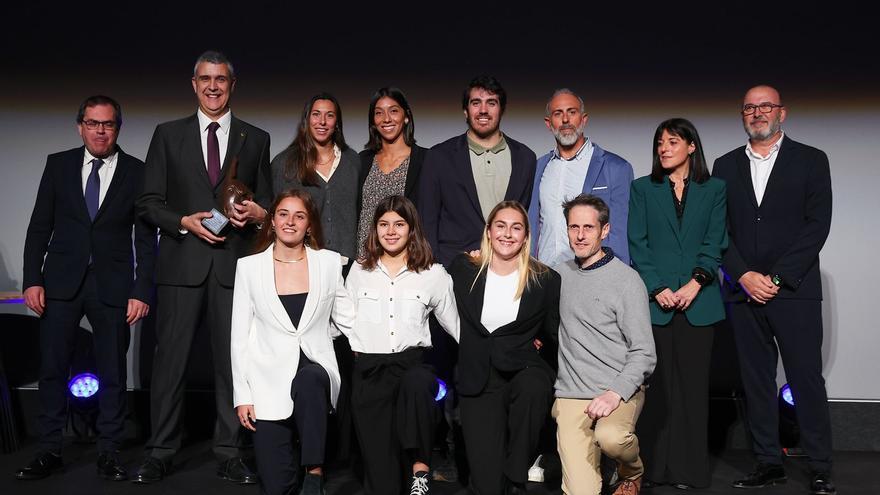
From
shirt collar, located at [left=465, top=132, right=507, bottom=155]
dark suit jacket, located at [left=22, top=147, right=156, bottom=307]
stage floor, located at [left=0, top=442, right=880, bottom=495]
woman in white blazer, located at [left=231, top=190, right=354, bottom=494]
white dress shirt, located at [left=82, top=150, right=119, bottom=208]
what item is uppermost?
shirt collar, located at [left=465, top=132, right=507, bottom=155]

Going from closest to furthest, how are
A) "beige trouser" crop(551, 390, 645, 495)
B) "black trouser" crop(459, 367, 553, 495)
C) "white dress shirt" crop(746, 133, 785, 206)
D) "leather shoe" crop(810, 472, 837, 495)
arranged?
"beige trouser" crop(551, 390, 645, 495), "black trouser" crop(459, 367, 553, 495), "leather shoe" crop(810, 472, 837, 495), "white dress shirt" crop(746, 133, 785, 206)

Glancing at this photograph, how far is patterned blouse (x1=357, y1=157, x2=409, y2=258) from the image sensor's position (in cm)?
427

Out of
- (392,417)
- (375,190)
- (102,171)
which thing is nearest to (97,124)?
(102,171)

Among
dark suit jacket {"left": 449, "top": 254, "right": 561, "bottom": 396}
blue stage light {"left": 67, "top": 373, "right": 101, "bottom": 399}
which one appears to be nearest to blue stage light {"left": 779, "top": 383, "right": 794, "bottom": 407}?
dark suit jacket {"left": 449, "top": 254, "right": 561, "bottom": 396}

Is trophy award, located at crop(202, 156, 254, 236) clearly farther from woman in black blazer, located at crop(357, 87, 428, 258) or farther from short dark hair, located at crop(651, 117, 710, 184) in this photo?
short dark hair, located at crop(651, 117, 710, 184)

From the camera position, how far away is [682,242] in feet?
13.2

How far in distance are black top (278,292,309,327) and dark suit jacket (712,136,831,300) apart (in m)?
1.82

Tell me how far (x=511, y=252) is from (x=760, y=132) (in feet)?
4.10

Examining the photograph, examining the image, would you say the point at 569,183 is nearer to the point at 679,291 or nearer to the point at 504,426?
the point at 679,291

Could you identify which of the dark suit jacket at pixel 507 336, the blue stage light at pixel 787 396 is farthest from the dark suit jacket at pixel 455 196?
the blue stage light at pixel 787 396

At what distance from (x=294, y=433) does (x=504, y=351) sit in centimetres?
88

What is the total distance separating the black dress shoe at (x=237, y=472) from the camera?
4.01 m

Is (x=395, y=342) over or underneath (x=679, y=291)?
underneath

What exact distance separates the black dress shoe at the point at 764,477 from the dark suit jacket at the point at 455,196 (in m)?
1.48
